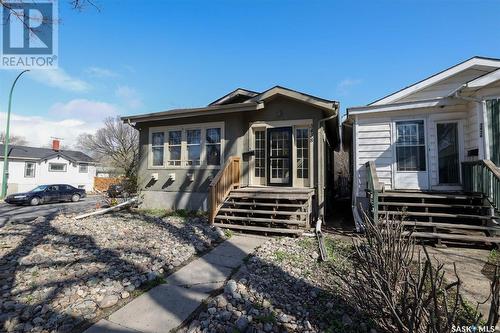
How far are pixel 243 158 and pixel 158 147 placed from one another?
3.76 m

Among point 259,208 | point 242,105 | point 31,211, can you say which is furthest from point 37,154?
point 259,208

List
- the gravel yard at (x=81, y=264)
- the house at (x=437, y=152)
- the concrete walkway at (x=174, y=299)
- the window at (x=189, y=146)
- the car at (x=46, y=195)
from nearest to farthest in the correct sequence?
the concrete walkway at (x=174, y=299)
the gravel yard at (x=81, y=264)
the house at (x=437, y=152)
the window at (x=189, y=146)
the car at (x=46, y=195)

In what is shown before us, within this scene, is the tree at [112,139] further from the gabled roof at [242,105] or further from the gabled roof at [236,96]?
the gabled roof at [236,96]

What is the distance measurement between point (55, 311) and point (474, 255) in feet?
21.5

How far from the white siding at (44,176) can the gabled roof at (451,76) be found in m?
27.5

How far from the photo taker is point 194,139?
31.1 ft

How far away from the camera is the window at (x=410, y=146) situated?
276 inches

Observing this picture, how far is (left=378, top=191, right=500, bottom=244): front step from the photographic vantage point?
17.0 feet

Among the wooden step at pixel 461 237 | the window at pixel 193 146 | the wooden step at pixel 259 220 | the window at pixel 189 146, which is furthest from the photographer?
the window at pixel 193 146

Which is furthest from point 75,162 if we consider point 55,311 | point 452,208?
point 452,208

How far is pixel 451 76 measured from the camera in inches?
291

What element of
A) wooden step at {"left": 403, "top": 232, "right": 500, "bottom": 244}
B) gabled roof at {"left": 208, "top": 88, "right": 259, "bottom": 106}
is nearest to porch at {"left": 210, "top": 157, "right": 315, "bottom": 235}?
wooden step at {"left": 403, "top": 232, "right": 500, "bottom": 244}

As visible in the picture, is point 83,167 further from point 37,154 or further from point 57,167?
point 37,154

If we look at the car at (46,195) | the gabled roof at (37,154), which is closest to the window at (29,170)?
the gabled roof at (37,154)
